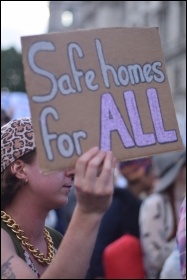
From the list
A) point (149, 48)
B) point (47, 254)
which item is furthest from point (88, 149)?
point (47, 254)

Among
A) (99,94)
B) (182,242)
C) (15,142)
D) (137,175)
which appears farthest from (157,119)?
(137,175)

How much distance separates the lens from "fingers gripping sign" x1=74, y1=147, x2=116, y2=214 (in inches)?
77.4

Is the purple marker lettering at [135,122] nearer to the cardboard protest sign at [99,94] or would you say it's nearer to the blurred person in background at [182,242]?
the cardboard protest sign at [99,94]

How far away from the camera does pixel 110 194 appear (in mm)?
1997

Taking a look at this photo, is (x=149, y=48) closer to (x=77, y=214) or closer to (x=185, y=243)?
(x=77, y=214)

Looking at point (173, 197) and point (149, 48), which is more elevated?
point (149, 48)

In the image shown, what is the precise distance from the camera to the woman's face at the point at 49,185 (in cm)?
252

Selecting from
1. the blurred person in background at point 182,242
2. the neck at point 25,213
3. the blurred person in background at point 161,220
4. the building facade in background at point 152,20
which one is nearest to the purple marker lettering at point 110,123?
the neck at point 25,213

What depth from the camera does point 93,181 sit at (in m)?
1.96

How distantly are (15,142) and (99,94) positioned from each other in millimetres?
457

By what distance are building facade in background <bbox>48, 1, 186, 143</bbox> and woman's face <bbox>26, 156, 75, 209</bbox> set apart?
0.74m

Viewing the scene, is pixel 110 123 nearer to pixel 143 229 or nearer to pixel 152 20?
pixel 143 229

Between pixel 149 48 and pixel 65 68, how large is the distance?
12.8 inches

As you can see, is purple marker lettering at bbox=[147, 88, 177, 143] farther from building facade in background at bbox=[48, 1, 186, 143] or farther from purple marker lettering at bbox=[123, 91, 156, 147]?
building facade in background at bbox=[48, 1, 186, 143]
